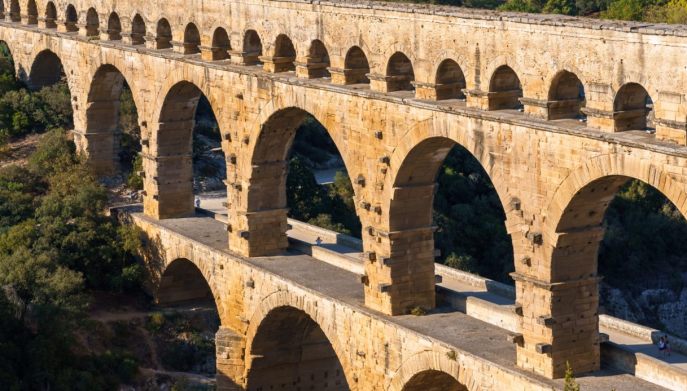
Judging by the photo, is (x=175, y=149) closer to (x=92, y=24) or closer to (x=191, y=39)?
(x=191, y=39)

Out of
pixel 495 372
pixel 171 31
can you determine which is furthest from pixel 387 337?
pixel 171 31

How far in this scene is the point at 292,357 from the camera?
36.4m

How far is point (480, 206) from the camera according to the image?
A: 2184 inches

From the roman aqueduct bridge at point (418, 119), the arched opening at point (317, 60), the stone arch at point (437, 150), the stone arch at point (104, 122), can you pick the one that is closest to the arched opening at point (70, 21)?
the stone arch at point (104, 122)

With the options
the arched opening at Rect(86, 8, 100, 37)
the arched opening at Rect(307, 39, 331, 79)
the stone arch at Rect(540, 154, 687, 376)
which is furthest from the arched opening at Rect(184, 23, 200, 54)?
the stone arch at Rect(540, 154, 687, 376)

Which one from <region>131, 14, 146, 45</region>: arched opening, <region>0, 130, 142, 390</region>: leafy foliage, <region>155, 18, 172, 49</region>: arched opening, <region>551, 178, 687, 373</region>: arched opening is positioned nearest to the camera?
<region>0, 130, 142, 390</region>: leafy foliage

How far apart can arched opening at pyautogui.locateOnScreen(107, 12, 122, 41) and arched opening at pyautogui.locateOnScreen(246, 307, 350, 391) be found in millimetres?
13877

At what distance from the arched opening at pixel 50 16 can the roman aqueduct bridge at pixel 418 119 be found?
8461 millimetres

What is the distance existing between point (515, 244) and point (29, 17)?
108 feet

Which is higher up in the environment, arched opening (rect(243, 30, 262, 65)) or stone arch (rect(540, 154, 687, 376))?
arched opening (rect(243, 30, 262, 65))

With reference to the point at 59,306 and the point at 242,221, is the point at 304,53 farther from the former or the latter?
the point at 59,306

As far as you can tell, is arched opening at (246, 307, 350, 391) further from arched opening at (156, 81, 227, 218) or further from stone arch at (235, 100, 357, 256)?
arched opening at (156, 81, 227, 218)

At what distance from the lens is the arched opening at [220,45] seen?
37.6 metres

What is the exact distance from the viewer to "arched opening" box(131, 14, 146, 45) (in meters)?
42.8
